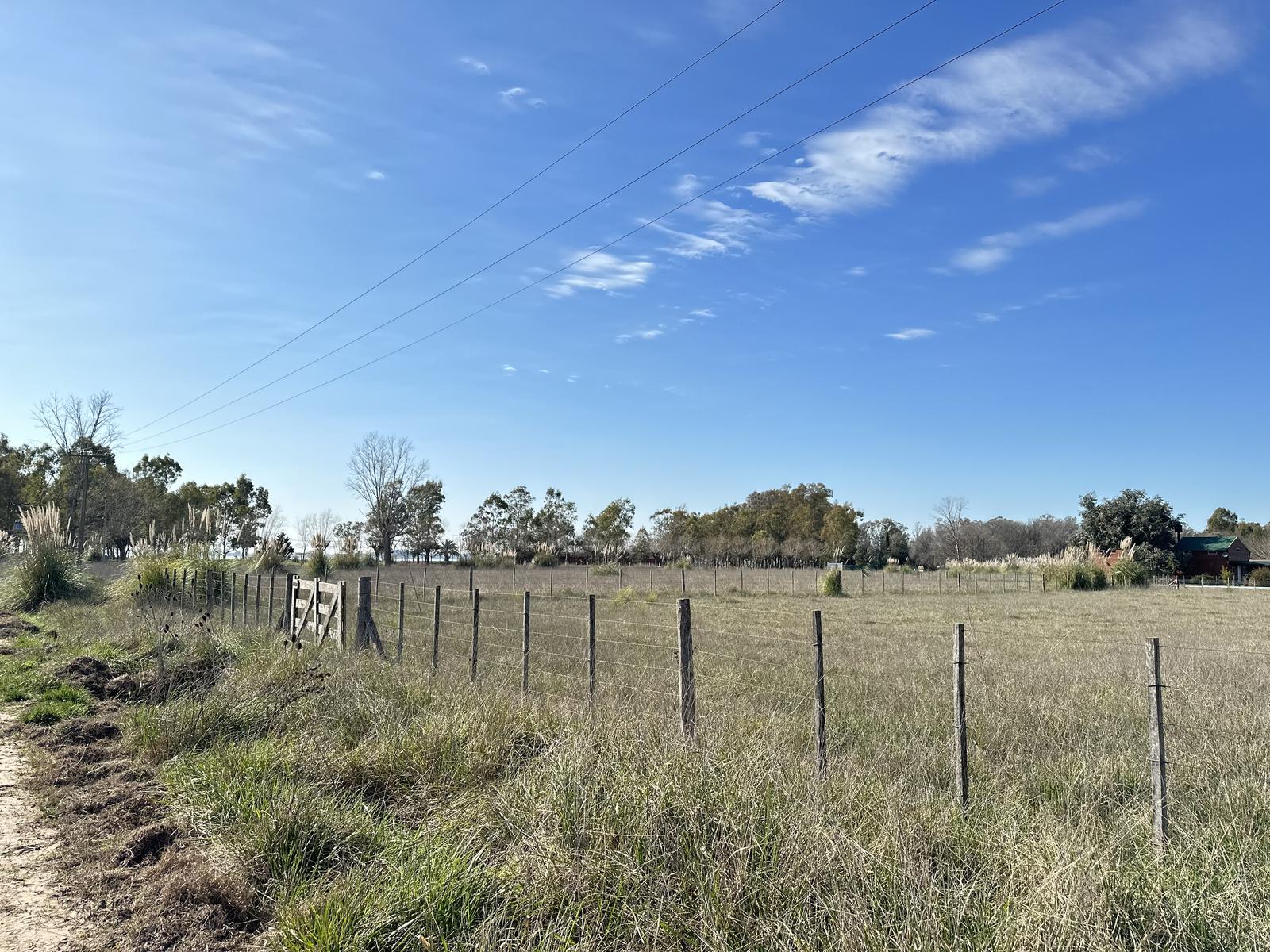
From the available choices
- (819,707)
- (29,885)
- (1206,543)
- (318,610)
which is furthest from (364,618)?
(1206,543)

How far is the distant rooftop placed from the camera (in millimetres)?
65062

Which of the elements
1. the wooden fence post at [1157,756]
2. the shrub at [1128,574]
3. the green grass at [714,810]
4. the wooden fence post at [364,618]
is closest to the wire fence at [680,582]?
the shrub at [1128,574]

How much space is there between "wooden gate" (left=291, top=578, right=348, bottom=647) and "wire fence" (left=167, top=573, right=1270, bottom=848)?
6cm

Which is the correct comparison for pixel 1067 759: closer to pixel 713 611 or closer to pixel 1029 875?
pixel 1029 875

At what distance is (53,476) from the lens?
7144 centimetres

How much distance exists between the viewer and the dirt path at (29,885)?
171 inches

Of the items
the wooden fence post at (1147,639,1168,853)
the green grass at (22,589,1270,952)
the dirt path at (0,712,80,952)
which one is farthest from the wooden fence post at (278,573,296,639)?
the wooden fence post at (1147,639,1168,853)

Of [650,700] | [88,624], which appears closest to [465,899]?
[650,700]

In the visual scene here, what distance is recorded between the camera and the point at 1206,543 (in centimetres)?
6650

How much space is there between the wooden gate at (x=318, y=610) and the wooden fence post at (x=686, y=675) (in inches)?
296

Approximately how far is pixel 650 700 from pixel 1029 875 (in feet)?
13.8

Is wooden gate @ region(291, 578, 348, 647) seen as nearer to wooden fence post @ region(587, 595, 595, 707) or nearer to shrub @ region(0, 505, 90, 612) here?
wooden fence post @ region(587, 595, 595, 707)

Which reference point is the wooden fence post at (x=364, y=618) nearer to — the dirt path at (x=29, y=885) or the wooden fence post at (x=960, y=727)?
the dirt path at (x=29, y=885)

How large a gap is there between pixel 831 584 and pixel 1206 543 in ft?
163
